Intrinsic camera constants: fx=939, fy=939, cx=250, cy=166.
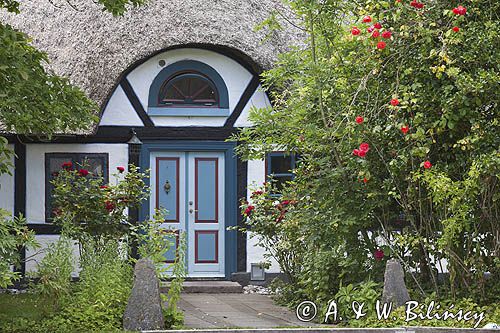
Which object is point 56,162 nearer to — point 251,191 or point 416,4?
point 251,191

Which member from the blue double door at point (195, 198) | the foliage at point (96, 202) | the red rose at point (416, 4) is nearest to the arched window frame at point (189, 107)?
the blue double door at point (195, 198)

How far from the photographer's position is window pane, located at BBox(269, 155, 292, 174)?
1513 cm

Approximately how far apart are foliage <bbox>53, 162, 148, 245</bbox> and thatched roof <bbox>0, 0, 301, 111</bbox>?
1.74 metres

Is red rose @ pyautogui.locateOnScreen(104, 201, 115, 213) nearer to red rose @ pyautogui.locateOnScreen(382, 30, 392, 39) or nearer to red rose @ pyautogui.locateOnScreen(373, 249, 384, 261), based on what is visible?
red rose @ pyautogui.locateOnScreen(373, 249, 384, 261)

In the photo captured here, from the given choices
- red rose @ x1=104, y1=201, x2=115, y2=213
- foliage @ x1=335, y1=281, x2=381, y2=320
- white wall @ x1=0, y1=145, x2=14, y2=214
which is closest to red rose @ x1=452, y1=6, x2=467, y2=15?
foliage @ x1=335, y1=281, x2=381, y2=320

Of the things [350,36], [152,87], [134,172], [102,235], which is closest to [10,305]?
[102,235]

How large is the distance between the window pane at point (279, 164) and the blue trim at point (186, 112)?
1061 millimetres

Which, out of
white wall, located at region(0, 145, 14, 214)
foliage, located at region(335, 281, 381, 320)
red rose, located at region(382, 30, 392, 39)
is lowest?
foliage, located at region(335, 281, 381, 320)

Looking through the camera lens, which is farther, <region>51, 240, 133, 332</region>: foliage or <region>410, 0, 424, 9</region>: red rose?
<region>51, 240, 133, 332</region>: foliage

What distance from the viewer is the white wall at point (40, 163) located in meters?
14.9

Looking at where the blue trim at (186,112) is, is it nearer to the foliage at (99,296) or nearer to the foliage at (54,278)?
the foliage at (99,296)

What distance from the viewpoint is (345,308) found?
10336 mm

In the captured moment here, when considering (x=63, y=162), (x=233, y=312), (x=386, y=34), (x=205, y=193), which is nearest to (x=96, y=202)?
(x=63, y=162)

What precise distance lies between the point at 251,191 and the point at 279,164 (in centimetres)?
66
